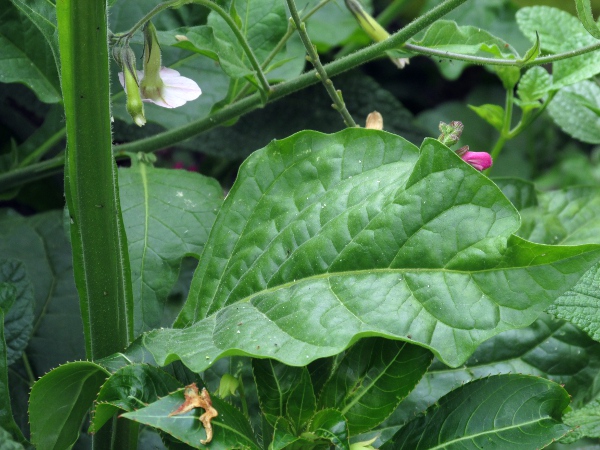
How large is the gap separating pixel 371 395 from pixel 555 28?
625mm

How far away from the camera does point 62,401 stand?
1.93 ft

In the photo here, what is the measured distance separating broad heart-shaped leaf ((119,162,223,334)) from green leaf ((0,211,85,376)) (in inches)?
6.2

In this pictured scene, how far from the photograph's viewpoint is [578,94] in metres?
0.98

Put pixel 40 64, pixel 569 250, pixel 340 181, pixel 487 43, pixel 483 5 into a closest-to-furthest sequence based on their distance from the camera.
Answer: pixel 569 250, pixel 340 181, pixel 487 43, pixel 40 64, pixel 483 5

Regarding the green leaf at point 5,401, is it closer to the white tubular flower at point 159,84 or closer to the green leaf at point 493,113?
the white tubular flower at point 159,84

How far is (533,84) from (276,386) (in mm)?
519

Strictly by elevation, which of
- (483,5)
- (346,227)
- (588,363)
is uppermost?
(483,5)

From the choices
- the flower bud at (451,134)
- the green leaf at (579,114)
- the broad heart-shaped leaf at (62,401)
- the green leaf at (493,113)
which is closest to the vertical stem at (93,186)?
the broad heart-shaped leaf at (62,401)

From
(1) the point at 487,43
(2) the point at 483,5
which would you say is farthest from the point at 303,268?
(2) the point at 483,5

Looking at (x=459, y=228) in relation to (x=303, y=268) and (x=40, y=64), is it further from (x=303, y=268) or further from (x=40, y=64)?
(x=40, y=64)

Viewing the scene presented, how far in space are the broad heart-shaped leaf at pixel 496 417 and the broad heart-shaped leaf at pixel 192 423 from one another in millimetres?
138

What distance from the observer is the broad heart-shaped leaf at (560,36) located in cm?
85

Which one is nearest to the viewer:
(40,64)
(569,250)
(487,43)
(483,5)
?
(569,250)

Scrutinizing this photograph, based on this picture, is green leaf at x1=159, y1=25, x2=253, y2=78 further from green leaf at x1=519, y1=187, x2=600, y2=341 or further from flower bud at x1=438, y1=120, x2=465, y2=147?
green leaf at x1=519, y1=187, x2=600, y2=341
